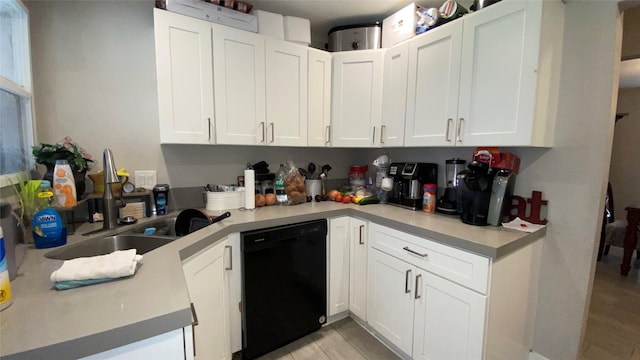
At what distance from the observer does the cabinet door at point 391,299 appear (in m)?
1.64

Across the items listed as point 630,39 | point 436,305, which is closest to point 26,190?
point 436,305

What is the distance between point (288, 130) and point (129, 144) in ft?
A: 3.57

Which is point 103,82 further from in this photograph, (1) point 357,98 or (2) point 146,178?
(1) point 357,98

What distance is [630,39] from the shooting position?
1.66 meters

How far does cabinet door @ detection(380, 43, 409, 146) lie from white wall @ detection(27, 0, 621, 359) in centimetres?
50

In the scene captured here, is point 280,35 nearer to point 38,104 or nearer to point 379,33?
point 379,33

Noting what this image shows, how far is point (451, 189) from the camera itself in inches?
77.5

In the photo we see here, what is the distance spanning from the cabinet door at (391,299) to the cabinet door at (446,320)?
0.19 ft

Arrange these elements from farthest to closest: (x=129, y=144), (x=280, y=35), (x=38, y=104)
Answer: (x=280, y=35)
(x=129, y=144)
(x=38, y=104)

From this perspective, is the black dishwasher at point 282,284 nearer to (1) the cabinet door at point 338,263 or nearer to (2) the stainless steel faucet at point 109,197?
(1) the cabinet door at point 338,263

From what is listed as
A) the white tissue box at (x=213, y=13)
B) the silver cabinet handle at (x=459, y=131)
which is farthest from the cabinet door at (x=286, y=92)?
the silver cabinet handle at (x=459, y=131)

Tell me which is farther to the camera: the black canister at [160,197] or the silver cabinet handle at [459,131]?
the black canister at [160,197]

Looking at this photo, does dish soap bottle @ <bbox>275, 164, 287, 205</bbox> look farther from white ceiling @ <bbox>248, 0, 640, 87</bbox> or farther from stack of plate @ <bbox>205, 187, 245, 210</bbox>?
white ceiling @ <bbox>248, 0, 640, 87</bbox>

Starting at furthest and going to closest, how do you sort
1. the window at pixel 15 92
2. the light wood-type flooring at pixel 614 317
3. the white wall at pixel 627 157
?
the white wall at pixel 627 157 < the light wood-type flooring at pixel 614 317 < the window at pixel 15 92
